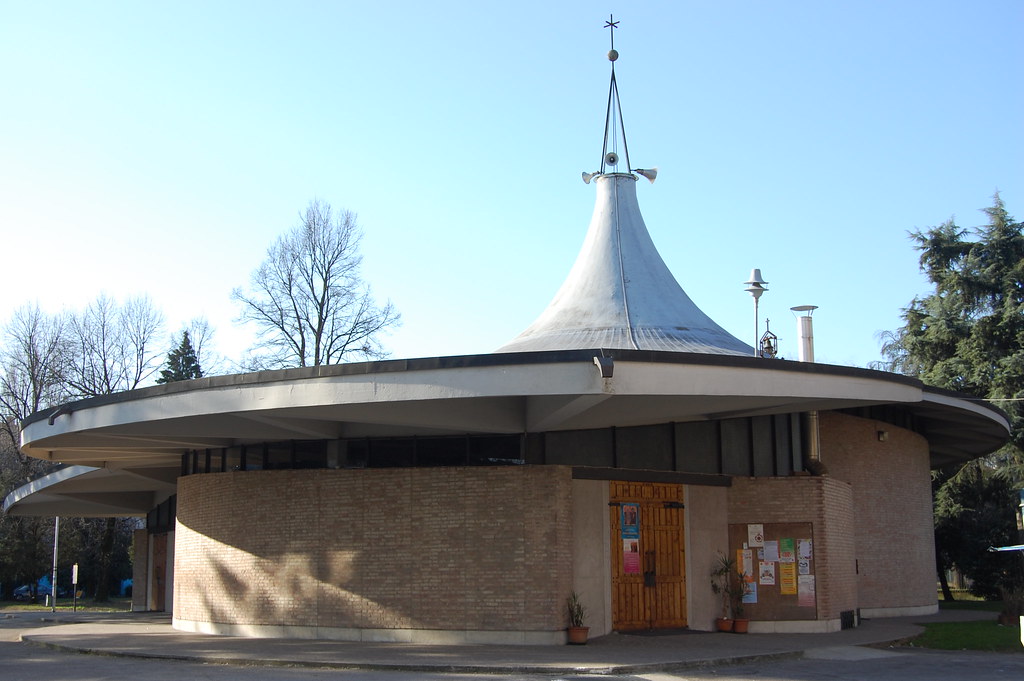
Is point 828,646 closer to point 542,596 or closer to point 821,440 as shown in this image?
point 542,596

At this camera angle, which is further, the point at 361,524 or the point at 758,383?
the point at 361,524

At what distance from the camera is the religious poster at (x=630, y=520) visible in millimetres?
18750

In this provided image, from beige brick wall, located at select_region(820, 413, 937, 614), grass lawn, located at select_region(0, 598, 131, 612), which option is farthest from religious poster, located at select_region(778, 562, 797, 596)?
grass lawn, located at select_region(0, 598, 131, 612)

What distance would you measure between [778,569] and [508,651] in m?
6.14

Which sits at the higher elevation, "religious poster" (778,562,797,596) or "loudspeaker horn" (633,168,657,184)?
"loudspeaker horn" (633,168,657,184)

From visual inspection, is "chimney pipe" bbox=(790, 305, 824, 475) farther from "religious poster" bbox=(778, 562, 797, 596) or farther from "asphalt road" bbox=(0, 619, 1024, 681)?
"asphalt road" bbox=(0, 619, 1024, 681)

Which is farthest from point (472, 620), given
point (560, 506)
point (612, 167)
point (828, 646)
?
point (612, 167)

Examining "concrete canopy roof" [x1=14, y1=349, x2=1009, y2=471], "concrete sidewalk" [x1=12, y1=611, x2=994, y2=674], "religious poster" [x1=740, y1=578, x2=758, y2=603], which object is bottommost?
"concrete sidewalk" [x1=12, y1=611, x2=994, y2=674]

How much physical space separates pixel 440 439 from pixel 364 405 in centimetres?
294

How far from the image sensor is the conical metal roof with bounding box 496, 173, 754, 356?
24.1m

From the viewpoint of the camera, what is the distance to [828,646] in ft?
56.1

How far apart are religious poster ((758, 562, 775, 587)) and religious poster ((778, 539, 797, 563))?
233mm

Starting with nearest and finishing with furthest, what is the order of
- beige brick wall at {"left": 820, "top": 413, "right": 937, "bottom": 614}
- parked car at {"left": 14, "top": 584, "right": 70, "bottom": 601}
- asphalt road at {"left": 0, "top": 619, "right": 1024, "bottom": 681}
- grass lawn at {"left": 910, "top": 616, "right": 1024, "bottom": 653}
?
asphalt road at {"left": 0, "top": 619, "right": 1024, "bottom": 681}
grass lawn at {"left": 910, "top": 616, "right": 1024, "bottom": 653}
beige brick wall at {"left": 820, "top": 413, "right": 937, "bottom": 614}
parked car at {"left": 14, "top": 584, "right": 70, "bottom": 601}

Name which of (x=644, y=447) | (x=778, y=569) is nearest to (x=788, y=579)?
(x=778, y=569)
